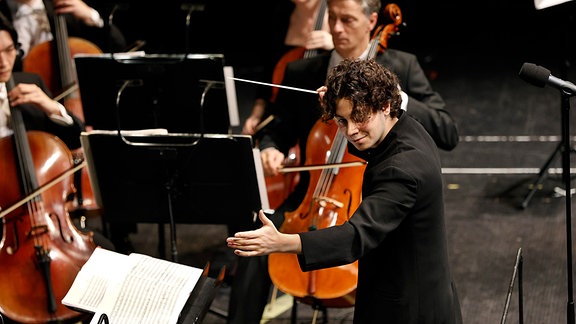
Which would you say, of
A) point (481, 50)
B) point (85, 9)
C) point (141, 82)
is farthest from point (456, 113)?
point (141, 82)

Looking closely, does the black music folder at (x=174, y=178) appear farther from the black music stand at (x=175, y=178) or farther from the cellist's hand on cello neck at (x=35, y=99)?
the cellist's hand on cello neck at (x=35, y=99)

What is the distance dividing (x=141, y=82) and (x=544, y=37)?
204 inches

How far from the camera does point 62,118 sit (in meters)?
3.60

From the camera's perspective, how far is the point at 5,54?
134 inches

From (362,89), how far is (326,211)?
2.86 ft

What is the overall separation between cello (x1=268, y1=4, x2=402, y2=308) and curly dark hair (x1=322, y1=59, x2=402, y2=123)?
0.72m

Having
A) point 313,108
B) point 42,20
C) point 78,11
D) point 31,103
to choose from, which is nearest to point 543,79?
point 313,108

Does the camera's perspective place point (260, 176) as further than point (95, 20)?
No

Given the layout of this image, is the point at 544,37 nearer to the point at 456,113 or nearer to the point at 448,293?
the point at 456,113

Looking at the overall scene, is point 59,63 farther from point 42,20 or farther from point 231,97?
point 231,97

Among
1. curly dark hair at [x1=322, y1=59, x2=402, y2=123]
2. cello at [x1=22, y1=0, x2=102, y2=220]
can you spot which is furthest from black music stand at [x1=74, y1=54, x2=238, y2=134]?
curly dark hair at [x1=322, y1=59, x2=402, y2=123]

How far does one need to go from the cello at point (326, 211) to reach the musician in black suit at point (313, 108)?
10 cm

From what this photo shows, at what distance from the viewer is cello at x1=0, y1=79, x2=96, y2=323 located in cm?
309

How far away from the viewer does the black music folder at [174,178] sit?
3.01 m
